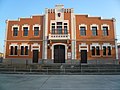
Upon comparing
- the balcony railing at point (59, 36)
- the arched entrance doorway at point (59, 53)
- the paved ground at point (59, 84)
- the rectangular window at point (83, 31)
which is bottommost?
the paved ground at point (59, 84)

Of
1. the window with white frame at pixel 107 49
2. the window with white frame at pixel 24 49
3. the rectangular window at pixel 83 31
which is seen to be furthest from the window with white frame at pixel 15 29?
the window with white frame at pixel 107 49

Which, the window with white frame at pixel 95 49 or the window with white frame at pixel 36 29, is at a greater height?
the window with white frame at pixel 36 29

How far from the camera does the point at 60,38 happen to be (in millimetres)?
27625

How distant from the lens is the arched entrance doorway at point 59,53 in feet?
92.4

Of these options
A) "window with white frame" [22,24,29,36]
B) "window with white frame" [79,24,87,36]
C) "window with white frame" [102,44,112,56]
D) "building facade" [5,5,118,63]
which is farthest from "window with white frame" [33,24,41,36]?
"window with white frame" [102,44,112,56]

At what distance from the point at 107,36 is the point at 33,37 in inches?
522

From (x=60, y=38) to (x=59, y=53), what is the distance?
2682mm

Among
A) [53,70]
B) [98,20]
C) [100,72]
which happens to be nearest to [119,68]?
[100,72]

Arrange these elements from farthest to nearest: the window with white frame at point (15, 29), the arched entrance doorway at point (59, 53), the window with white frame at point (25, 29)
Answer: the window with white frame at point (15, 29)
the window with white frame at point (25, 29)
the arched entrance doorway at point (59, 53)

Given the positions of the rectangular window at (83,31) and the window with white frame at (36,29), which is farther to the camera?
the window with white frame at (36,29)

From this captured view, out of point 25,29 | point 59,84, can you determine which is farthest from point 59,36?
point 59,84

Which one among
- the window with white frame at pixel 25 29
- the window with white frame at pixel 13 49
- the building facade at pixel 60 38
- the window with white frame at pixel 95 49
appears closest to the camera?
the building facade at pixel 60 38

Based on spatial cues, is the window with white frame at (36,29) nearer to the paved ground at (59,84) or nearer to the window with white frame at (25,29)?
the window with white frame at (25,29)

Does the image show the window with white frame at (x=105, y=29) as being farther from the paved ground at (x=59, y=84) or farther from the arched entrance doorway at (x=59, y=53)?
the paved ground at (x=59, y=84)
